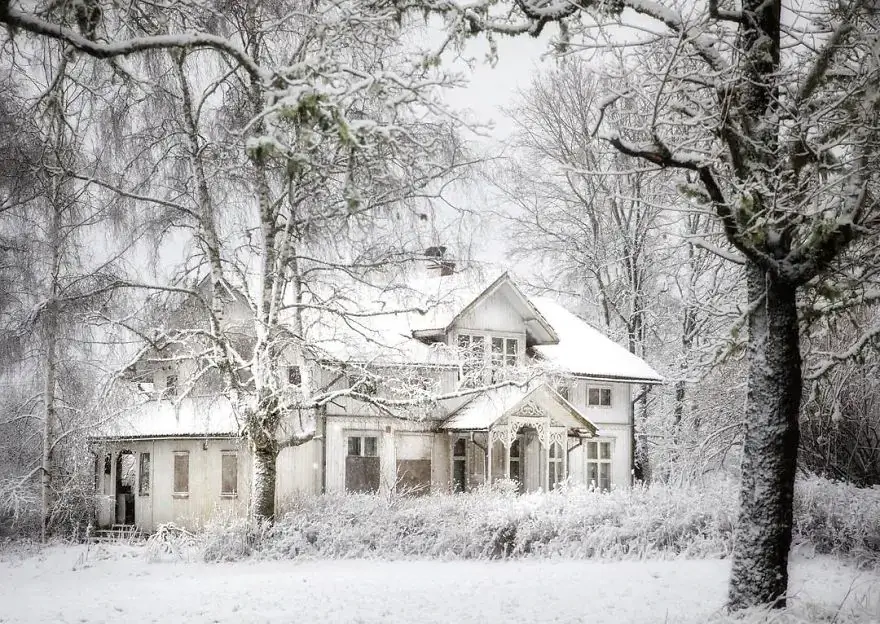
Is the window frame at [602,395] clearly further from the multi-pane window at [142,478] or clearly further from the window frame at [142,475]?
the multi-pane window at [142,478]

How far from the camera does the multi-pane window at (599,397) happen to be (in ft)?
105

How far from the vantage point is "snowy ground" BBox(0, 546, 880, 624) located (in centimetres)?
1152

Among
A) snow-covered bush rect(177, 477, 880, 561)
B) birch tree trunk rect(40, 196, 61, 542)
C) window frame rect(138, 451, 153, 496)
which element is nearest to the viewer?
snow-covered bush rect(177, 477, 880, 561)

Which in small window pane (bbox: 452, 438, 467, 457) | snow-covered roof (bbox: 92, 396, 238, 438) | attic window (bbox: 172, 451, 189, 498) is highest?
snow-covered roof (bbox: 92, 396, 238, 438)

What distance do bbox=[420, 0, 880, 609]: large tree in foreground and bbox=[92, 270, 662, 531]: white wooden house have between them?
12.8 m

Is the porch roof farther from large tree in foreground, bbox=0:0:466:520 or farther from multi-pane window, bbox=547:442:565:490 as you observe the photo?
large tree in foreground, bbox=0:0:466:520

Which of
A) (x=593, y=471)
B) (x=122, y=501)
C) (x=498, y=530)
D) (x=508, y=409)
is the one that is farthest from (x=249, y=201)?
A: (x=593, y=471)

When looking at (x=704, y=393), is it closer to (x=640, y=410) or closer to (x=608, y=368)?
(x=608, y=368)

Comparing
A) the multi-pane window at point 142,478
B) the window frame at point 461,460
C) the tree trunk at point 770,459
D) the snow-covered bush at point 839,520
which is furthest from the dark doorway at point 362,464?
the tree trunk at point 770,459

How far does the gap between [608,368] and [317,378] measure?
33.3ft

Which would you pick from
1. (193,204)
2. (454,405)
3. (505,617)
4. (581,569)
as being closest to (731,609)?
(505,617)

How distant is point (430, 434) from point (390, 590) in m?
15.2

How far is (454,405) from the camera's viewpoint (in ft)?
96.1

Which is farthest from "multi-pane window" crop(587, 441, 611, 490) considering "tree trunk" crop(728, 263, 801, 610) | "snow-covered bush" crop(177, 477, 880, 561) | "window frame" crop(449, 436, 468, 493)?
"tree trunk" crop(728, 263, 801, 610)
